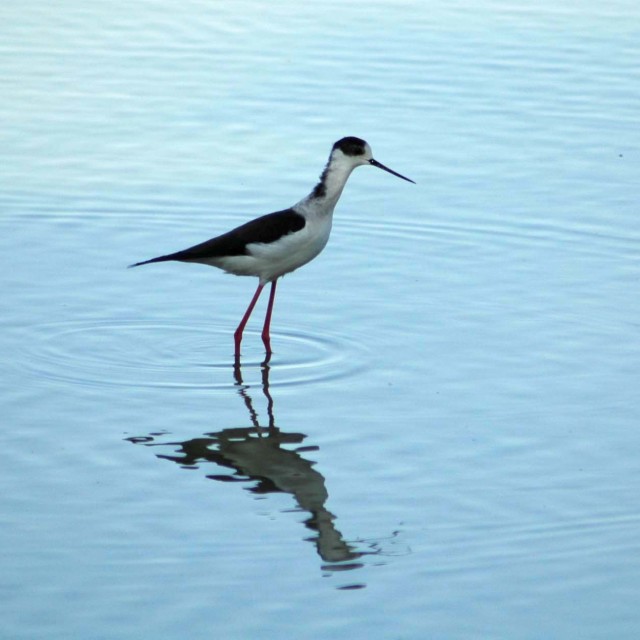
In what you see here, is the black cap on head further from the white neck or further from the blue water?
the blue water

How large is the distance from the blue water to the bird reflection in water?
0.06 ft

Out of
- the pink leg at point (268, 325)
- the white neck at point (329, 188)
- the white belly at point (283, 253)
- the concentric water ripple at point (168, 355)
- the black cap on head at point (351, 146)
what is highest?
the black cap on head at point (351, 146)

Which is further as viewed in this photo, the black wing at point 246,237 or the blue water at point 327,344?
the black wing at point 246,237

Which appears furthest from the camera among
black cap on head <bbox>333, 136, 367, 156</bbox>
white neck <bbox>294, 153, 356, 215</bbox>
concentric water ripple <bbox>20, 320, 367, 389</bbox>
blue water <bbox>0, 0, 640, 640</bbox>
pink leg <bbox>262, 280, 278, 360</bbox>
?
black cap on head <bbox>333, 136, 367, 156</bbox>

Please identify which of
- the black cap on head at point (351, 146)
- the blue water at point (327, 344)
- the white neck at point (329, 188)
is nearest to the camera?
the blue water at point (327, 344)

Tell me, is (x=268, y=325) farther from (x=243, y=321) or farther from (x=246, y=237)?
(x=246, y=237)

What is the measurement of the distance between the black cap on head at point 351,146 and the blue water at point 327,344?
90 centimetres

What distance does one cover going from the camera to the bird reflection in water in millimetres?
6340

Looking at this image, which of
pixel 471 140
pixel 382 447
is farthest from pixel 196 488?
pixel 471 140

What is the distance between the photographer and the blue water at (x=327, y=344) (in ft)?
19.0

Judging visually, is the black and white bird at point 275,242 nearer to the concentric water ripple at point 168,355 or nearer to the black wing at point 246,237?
the black wing at point 246,237

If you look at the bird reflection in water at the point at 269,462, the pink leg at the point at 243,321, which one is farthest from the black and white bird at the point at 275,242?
the bird reflection in water at the point at 269,462

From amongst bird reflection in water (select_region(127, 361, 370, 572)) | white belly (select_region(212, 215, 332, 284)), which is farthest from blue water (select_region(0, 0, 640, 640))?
white belly (select_region(212, 215, 332, 284))

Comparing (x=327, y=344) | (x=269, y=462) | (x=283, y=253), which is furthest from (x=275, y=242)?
(x=269, y=462)
